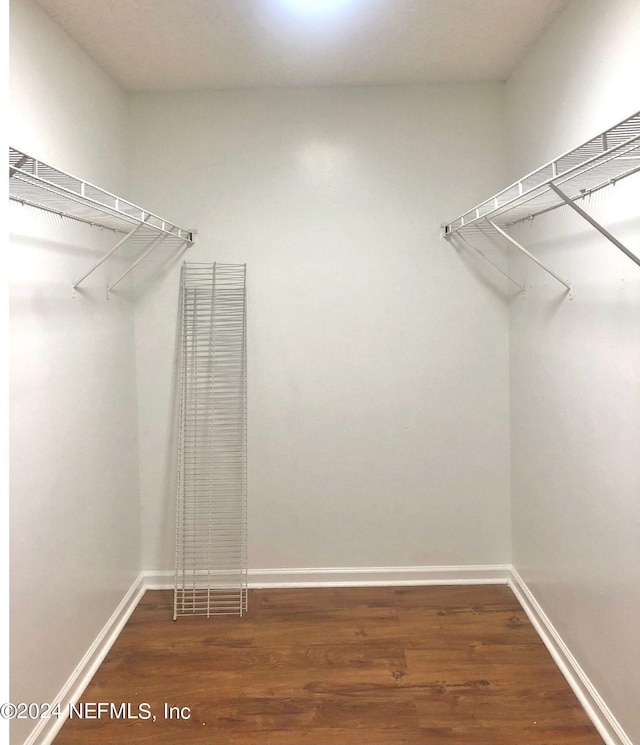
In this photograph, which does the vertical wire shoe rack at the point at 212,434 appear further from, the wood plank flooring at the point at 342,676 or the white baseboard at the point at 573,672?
the white baseboard at the point at 573,672

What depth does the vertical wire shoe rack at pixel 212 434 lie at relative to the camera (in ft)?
9.91

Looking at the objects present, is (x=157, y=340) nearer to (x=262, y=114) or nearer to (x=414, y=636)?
(x=262, y=114)

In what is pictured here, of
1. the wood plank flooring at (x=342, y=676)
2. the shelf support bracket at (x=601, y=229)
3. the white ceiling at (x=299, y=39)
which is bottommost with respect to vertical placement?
the wood plank flooring at (x=342, y=676)

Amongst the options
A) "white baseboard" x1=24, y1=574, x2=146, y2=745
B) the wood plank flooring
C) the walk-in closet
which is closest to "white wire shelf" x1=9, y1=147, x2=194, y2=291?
the walk-in closet

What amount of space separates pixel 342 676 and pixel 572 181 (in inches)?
79.5

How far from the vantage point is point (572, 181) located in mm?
1910

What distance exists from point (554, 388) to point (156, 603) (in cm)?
217

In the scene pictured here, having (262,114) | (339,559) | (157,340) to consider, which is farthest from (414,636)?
(262,114)

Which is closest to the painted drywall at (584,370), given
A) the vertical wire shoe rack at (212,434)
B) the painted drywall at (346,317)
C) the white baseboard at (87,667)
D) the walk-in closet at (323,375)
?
the walk-in closet at (323,375)

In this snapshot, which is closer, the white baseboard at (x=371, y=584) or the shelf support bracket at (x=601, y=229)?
the shelf support bracket at (x=601, y=229)

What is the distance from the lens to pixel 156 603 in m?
2.94

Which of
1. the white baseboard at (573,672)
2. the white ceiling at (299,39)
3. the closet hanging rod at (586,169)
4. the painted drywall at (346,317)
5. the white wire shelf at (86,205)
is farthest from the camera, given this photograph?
the painted drywall at (346,317)

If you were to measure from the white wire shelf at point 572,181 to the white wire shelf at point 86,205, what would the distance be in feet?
4.28

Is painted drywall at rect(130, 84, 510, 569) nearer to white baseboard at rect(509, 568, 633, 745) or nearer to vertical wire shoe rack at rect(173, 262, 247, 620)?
vertical wire shoe rack at rect(173, 262, 247, 620)
